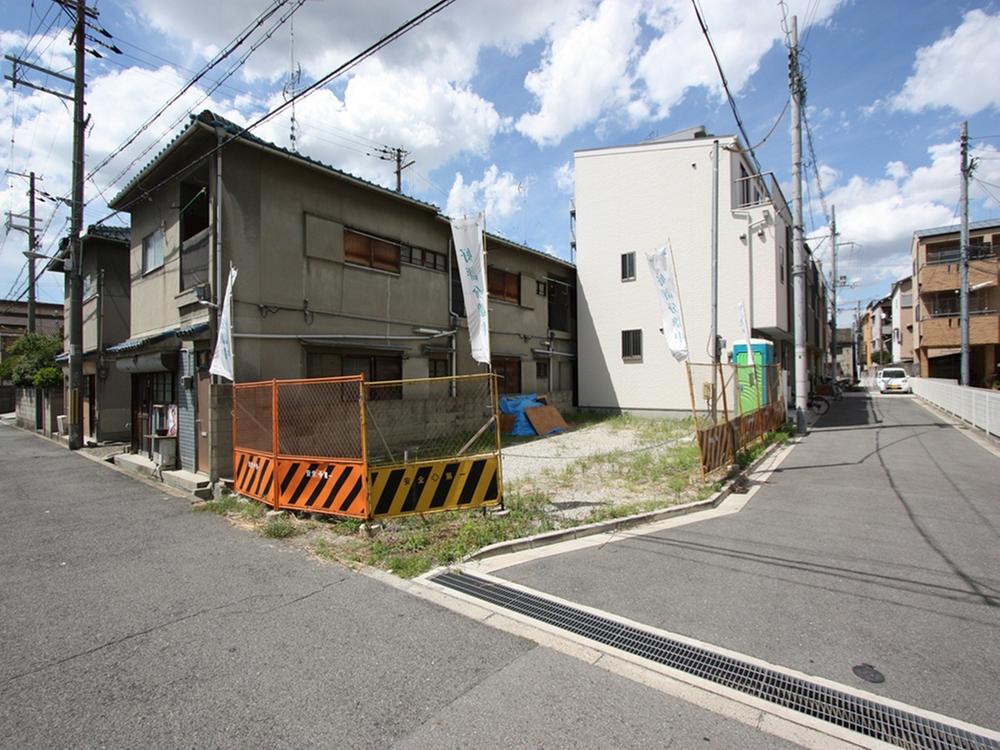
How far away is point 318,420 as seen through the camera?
6934 millimetres

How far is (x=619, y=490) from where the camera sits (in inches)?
305

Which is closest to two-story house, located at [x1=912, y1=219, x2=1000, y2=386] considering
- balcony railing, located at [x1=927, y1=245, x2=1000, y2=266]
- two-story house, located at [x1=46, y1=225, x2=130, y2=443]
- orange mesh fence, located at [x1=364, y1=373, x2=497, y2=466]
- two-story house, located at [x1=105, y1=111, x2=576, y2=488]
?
balcony railing, located at [x1=927, y1=245, x2=1000, y2=266]

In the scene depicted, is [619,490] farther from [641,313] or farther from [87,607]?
[641,313]

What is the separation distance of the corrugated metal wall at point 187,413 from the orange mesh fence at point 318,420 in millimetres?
3412

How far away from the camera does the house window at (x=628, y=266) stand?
18266 mm

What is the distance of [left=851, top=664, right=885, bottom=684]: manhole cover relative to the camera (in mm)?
2996

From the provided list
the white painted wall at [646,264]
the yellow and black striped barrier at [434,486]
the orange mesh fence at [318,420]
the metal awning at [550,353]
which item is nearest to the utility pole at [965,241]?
the white painted wall at [646,264]

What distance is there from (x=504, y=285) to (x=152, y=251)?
9694mm

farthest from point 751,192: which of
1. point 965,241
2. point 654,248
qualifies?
point 965,241

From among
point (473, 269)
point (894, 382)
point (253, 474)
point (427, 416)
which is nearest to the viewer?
point (253, 474)

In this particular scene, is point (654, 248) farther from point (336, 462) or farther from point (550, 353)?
point (336, 462)

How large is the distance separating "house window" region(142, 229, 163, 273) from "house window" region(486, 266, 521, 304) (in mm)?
8664

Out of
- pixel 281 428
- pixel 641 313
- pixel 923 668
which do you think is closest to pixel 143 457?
pixel 281 428

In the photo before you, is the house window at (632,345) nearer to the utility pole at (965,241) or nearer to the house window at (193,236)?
the house window at (193,236)
